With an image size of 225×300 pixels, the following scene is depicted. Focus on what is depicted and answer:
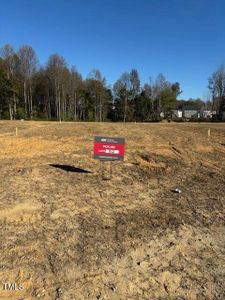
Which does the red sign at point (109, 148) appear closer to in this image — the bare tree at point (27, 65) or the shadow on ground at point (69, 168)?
the shadow on ground at point (69, 168)

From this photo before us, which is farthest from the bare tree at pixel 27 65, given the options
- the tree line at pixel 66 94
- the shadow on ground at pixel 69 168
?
the shadow on ground at pixel 69 168

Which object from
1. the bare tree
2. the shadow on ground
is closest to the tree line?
the bare tree

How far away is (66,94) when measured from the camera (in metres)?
59.8

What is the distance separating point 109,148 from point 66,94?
52734 mm

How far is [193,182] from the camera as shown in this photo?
912 centimetres

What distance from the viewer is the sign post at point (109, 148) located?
8516mm

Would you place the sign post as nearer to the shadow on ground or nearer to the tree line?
the shadow on ground

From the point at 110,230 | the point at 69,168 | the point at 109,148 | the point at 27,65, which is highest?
the point at 27,65

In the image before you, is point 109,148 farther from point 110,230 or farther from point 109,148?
point 110,230

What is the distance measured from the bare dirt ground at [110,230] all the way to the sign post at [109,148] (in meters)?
0.61

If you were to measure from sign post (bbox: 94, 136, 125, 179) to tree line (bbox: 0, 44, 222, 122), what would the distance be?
130ft

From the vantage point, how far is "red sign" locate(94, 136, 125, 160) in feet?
27.9

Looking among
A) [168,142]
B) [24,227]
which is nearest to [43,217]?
[24,227]

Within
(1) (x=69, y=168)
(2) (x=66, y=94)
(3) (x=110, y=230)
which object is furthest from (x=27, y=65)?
(3) (x=110, y=230)
